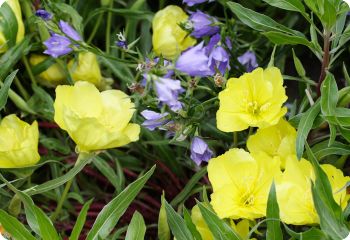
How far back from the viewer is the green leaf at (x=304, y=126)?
0.99 m

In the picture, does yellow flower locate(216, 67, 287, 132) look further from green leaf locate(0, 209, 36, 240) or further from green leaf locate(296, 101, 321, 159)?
green leaf locate(0, 209, 36, 240)

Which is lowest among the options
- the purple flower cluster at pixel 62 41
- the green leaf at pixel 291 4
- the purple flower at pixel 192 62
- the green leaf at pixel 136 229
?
the green leaf at pixel 136 229

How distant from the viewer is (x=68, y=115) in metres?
1.04

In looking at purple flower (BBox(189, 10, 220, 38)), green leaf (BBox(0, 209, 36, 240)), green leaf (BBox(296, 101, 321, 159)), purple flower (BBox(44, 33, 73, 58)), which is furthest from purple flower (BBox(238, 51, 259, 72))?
green leaf (BBox(0, 209, 36, 240))

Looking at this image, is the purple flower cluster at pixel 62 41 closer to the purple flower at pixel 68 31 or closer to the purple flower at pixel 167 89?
the purple flower at pixel 68 31

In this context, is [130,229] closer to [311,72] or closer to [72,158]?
[72,158]

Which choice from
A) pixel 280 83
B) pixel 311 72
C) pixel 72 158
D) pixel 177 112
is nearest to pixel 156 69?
pixel 177 112

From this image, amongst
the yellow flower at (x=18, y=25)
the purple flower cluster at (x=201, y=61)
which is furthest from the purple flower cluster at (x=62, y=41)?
the purple flower cluster at (x=201, y=61)

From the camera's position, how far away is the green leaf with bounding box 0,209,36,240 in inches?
38.6

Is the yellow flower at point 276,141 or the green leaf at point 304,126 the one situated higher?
the green leaf at point 304,126

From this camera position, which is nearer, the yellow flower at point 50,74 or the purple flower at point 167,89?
the purple flower at point 167,89

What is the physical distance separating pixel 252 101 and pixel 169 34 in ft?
0.82

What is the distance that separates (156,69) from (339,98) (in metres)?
0.30

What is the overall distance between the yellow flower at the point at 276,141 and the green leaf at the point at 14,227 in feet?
1.17
